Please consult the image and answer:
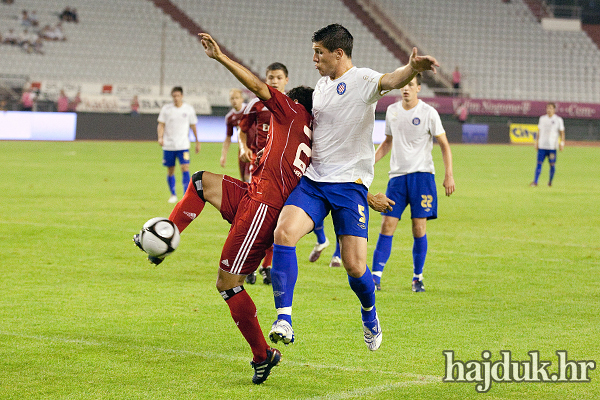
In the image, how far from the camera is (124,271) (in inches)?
341

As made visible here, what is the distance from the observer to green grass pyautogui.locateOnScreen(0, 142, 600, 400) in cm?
489

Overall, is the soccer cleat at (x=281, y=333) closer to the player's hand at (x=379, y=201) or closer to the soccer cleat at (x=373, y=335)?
the soccer cleat at (x=373, y=335)

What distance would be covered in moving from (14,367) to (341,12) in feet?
131

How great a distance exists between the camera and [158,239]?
500 centimetres

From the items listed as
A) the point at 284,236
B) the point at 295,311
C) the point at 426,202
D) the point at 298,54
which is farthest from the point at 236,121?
the point at 298,54

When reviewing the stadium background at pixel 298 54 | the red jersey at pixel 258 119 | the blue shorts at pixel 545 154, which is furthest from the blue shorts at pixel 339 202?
the stadium background at pixel 298 54

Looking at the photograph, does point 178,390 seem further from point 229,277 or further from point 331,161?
point 331,161

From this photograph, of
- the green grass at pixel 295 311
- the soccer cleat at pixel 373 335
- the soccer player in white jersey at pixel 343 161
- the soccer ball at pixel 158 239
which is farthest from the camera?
the soccer cleat at pixel 373 335

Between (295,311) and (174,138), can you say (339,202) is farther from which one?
(174,138)

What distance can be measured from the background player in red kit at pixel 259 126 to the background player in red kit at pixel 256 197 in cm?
185

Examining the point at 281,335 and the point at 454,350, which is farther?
the point at 454,350

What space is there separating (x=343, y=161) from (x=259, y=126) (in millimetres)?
3492

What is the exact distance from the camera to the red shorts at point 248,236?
16.5 feet

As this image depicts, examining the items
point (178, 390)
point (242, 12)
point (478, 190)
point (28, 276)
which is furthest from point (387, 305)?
point (242, 12)
